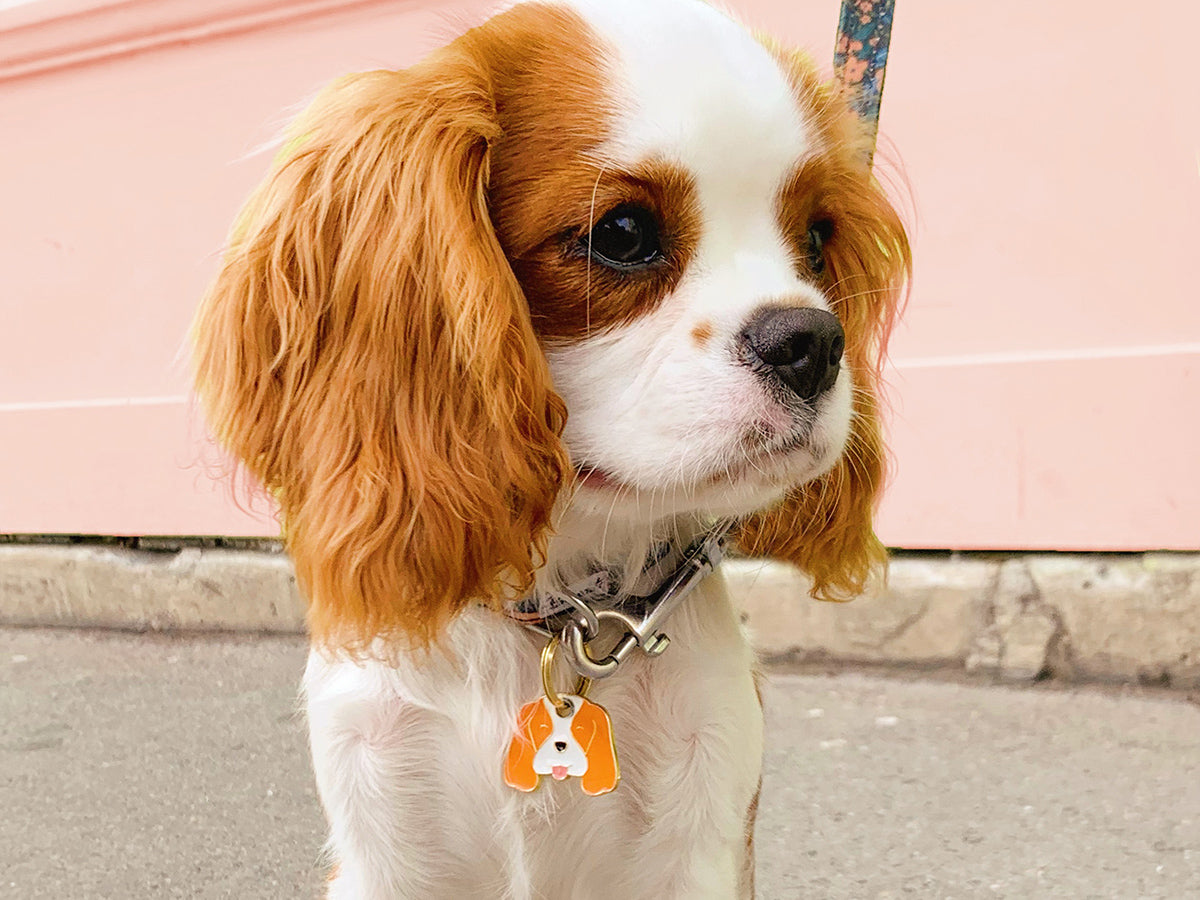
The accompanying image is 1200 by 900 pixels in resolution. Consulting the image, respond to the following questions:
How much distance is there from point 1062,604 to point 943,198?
0.89 metres

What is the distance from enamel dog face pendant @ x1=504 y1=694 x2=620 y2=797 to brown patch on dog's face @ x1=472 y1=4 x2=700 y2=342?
0.35m

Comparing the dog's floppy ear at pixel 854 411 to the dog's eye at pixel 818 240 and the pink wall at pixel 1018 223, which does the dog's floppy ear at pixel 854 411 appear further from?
the pink wall at pixel 1018 223

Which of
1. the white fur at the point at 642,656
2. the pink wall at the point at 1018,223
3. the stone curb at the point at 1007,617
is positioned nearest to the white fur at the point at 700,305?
the white fur at the point at 642,656

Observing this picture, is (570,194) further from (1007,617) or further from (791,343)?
(1007,617)

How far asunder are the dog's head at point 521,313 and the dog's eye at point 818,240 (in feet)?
0.25

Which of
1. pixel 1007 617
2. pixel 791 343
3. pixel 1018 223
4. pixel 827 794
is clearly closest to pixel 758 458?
pixel 791 343

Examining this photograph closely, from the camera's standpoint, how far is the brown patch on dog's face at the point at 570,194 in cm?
91

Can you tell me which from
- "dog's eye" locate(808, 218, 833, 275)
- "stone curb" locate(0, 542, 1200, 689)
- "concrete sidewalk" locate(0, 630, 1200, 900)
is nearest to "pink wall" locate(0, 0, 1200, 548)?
"stone curb" locate(0, 542, 1200, 689)

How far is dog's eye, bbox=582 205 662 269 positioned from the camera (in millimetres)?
920

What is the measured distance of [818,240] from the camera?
111 cm

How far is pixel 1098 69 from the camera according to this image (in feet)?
7.36

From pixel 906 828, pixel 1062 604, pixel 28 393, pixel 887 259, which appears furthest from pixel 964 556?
pixel 28 393

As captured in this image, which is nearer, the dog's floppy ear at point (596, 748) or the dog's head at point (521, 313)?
the dog's head at point (521, 313)

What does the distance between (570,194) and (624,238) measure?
0.19ft
